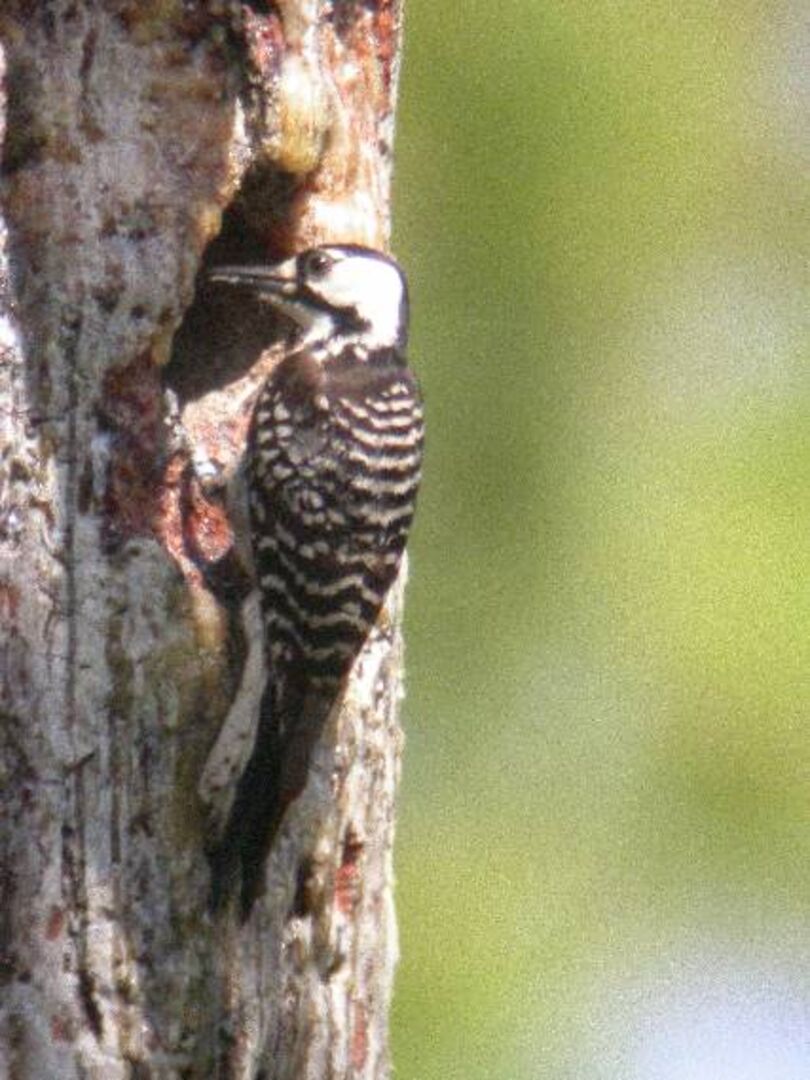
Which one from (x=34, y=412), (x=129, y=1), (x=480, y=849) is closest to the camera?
(x=34, y=412)

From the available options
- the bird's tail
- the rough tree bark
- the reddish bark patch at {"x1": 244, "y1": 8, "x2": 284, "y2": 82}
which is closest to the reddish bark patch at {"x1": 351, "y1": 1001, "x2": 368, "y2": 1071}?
the rough tree bark

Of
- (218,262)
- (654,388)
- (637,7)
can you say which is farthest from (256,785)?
(637,7)

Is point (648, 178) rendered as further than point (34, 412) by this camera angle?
Yes

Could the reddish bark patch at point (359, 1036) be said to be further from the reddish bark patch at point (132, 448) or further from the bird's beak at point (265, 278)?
the bird's beak at point (265, 278)

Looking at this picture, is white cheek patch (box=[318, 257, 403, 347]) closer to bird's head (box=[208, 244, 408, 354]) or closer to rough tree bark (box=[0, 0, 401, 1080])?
bird's head (box=[208, 244, 408, 354])

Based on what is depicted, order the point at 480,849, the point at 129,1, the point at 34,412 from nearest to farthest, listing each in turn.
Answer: the point at 34,412 → the point at 129,1 → the point at 480,849

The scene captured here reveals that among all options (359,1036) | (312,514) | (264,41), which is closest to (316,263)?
(264,41)

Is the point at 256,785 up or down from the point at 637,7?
down

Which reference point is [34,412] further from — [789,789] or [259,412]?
[789,789]
